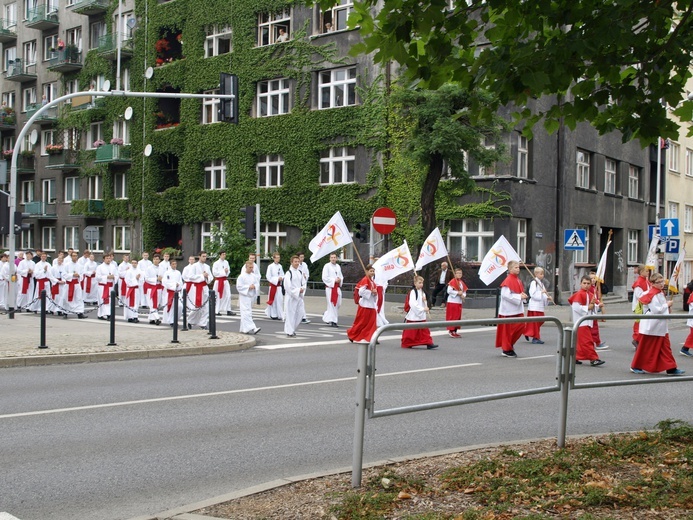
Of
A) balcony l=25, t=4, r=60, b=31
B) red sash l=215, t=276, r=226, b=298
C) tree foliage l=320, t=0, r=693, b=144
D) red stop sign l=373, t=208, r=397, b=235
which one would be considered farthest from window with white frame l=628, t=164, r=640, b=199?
tree foliage l=320, t=0, r=693, b=144

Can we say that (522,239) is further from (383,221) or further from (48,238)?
(48,238)

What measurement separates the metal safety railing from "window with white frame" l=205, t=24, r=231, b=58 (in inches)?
1457

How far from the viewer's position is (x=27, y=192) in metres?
57.7

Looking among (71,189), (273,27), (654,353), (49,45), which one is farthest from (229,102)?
(49,45)

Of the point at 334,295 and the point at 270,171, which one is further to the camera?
the point at 270,171

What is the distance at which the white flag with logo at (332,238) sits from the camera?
18.0m

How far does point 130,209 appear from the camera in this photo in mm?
47469

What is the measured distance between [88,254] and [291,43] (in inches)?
649

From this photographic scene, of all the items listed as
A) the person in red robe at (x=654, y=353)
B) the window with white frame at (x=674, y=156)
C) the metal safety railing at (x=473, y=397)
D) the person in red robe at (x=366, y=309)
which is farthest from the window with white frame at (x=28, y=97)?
the metal safety railing at (x=473, y=397)

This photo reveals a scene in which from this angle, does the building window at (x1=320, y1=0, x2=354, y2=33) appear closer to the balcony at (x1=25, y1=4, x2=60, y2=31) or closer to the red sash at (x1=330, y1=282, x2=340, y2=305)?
the red sash at (x1=330, y1=282, x2=340, y2=305)

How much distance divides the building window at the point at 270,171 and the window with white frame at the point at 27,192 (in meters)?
22.3

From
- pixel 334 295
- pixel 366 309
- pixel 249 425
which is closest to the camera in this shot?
pixel 249 425

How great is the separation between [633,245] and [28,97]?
1519 inches

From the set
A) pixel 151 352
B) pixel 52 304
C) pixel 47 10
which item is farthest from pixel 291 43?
pixel 151 352
